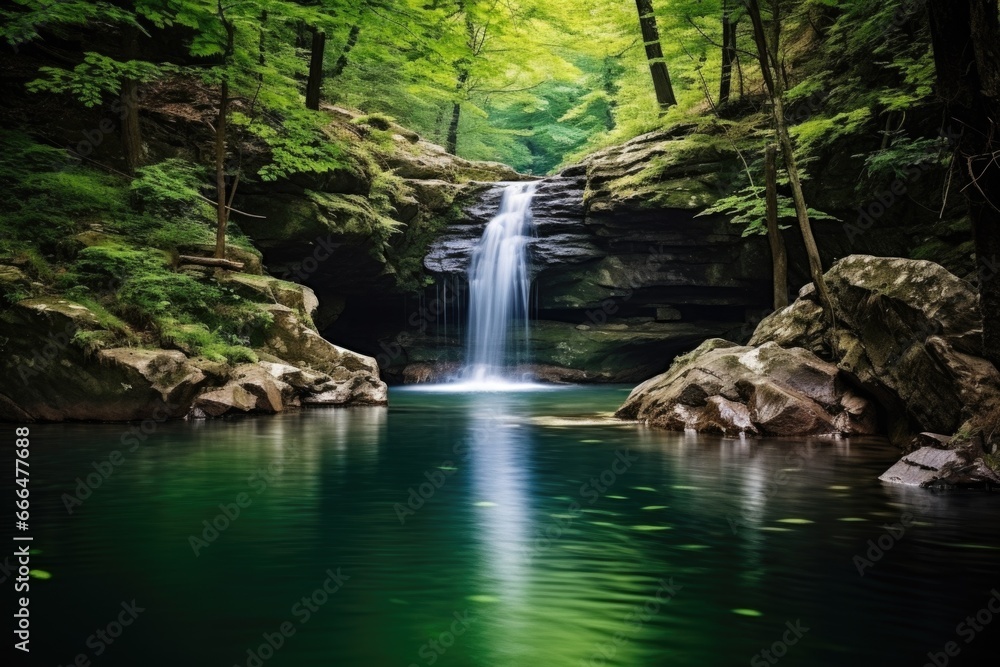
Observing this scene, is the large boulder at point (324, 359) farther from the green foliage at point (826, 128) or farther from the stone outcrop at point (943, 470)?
the stone outcrop at point (943, 470)

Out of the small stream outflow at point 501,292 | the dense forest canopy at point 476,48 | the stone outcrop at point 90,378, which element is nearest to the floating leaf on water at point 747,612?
the stone outcrop at point 90,378

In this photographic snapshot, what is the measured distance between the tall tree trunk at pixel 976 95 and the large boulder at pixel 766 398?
4642 mm

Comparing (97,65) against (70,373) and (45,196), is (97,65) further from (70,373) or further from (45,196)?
(70,373)

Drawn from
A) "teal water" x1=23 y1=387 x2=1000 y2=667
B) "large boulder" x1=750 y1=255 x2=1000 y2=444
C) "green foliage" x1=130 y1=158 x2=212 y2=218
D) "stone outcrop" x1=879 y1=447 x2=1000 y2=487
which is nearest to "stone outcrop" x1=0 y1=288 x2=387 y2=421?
"teal water" x1=23 y1=387 x2=1000 y2=667

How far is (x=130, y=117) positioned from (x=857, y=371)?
48.0ft

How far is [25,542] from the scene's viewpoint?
5.19m

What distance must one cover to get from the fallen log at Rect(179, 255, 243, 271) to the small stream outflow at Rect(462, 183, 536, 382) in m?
9.96

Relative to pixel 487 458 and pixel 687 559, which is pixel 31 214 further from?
pixel 687 559

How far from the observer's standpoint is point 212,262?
1559cm

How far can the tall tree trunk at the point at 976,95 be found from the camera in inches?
240

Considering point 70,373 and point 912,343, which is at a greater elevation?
point 912,343

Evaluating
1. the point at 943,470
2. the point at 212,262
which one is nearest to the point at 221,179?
the point at 212,262

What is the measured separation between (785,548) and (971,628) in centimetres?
149

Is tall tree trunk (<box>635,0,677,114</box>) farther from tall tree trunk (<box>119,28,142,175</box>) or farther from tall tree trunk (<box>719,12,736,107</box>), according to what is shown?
tall tree trunk (<box>119,28,142,175</box>)
